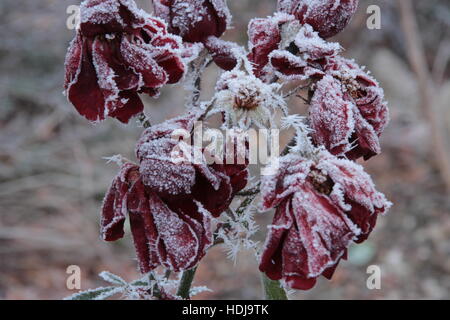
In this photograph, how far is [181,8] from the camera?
125 cm

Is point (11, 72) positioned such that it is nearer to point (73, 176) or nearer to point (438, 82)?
point (73, 176)

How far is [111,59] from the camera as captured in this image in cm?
110

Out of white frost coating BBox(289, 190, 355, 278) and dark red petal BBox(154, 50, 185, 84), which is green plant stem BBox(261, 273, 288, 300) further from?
dark red petal BBox(154, 50, 185, 84)

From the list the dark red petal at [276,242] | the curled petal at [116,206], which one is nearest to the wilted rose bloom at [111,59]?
the curled petal at [116,206]

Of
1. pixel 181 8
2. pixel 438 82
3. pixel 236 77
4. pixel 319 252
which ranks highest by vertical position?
pixel 438 82

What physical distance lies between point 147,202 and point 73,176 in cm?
264

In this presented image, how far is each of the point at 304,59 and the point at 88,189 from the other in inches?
100

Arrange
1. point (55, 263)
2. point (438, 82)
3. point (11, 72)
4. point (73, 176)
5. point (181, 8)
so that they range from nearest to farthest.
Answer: point (181, 8), point (55, 263), point (73, 176), point (11, 72), point (438, 82)

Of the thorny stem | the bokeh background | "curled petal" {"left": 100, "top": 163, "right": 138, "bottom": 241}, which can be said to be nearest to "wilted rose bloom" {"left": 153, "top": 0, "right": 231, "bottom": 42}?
the thorny stem

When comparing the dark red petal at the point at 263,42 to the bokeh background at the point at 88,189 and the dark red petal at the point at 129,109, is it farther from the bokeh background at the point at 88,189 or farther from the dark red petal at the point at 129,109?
the bokeh background at the point at 88,189

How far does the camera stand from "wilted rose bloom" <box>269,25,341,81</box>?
1114 mm

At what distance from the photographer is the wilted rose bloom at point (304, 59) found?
1.11 m

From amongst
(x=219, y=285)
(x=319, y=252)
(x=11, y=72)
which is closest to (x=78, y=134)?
(x=11, y=72)

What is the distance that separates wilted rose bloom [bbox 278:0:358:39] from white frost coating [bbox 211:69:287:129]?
0.19 meters
